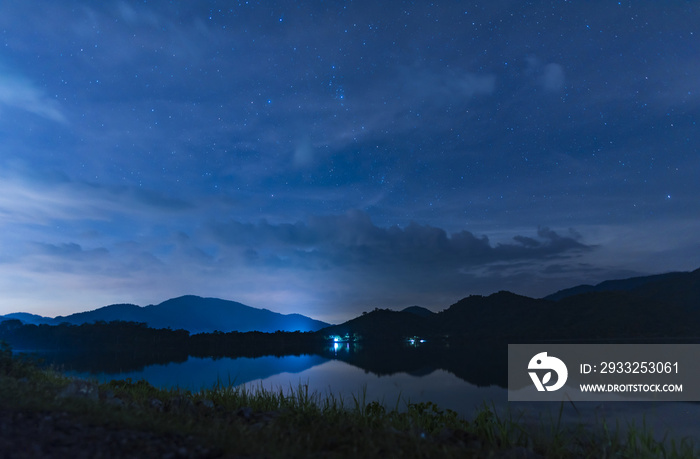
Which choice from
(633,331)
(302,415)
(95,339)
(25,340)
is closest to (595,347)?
(633,331)

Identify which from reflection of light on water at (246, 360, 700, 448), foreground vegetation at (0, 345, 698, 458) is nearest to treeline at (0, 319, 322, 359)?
reflection of light on water at (246, 360, 700, 448)

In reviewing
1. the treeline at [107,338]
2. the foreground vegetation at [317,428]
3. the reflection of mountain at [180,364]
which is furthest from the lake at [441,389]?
the treeline at [107,338]

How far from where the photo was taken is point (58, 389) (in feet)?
36.5

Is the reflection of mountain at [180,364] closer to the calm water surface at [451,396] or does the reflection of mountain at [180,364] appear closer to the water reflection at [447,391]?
the water reflection at [447,391]

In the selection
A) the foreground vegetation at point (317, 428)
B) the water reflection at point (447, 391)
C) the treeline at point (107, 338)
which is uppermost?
the foreground vegetation at point (317, 428)

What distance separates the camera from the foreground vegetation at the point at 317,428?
6883 millimetres

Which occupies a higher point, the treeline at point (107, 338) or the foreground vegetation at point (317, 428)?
the foreground vegetation at point (317, 428)

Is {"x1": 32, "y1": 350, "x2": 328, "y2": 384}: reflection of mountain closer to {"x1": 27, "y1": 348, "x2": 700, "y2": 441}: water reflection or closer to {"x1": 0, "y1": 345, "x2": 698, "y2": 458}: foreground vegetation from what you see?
{"x1": 27, "y1": 348, "x2": 700, "y2": 441}: water reflection

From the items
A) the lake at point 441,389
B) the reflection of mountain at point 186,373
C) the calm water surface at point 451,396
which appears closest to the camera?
the calm water surface at point 451,396

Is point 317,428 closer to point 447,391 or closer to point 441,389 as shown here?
point 447,391

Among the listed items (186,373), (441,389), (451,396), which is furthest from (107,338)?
(451,396)

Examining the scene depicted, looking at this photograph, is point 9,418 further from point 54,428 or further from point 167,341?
point 167,341

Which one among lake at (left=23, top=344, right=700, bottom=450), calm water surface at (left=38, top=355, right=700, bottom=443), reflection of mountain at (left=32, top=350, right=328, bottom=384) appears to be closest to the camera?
calm water surface at (left=38, top=355, right=700, bottom=443)

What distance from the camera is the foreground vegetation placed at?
688 cm
